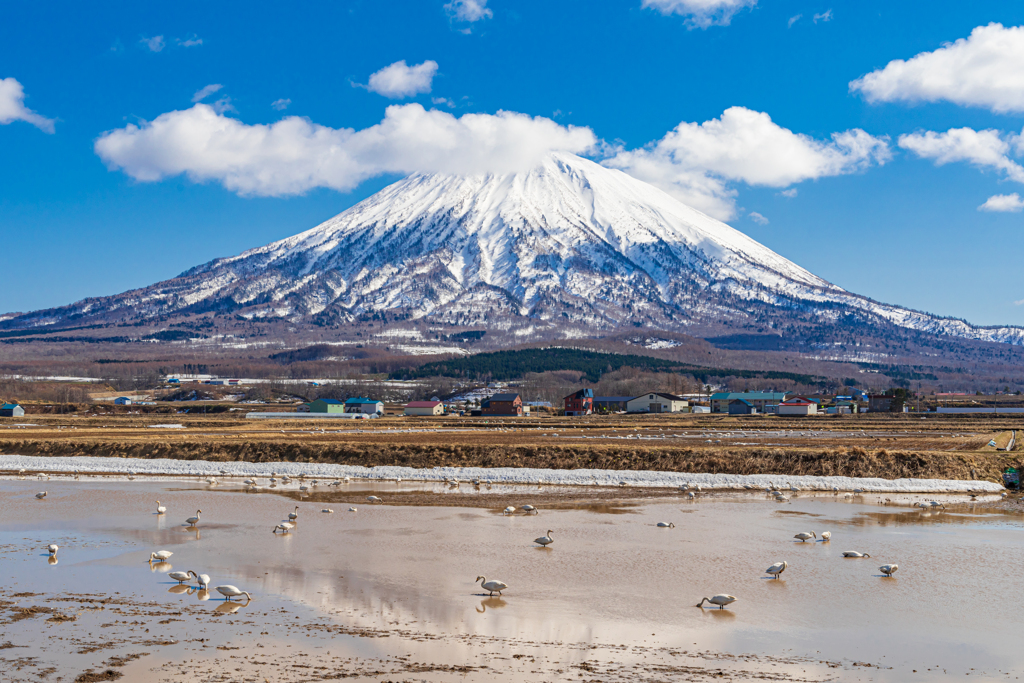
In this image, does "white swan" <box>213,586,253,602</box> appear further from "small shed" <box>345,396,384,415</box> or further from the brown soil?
"small shed" <box>345,396,384,415</box>

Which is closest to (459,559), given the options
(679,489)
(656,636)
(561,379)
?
(656,636)

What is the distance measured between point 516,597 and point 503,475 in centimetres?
2252

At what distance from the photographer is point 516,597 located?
16.6 metres

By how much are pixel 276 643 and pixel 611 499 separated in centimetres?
2040

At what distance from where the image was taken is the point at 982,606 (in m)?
16.3

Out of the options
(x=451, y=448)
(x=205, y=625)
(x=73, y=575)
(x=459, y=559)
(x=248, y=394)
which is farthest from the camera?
(x=248, y=394)

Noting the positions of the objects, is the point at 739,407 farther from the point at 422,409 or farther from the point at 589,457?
the point at 589,457

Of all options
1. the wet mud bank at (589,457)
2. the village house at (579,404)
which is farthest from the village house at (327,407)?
the wet mud bank at (589,457)

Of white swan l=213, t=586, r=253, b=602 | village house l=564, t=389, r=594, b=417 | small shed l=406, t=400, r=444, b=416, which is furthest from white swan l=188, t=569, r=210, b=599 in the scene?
village house l=564, t=389, r=594, b=417

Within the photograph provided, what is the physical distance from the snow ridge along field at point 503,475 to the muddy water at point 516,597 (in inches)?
336

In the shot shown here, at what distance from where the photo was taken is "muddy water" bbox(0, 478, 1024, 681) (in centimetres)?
1255

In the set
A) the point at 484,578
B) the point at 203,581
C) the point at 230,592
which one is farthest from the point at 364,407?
the point at 230,592

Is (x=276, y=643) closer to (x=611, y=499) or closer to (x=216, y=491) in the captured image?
(x=611, y=499)

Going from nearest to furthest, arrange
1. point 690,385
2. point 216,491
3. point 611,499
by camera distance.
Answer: point 611,499
point 216,491
point 690,385
